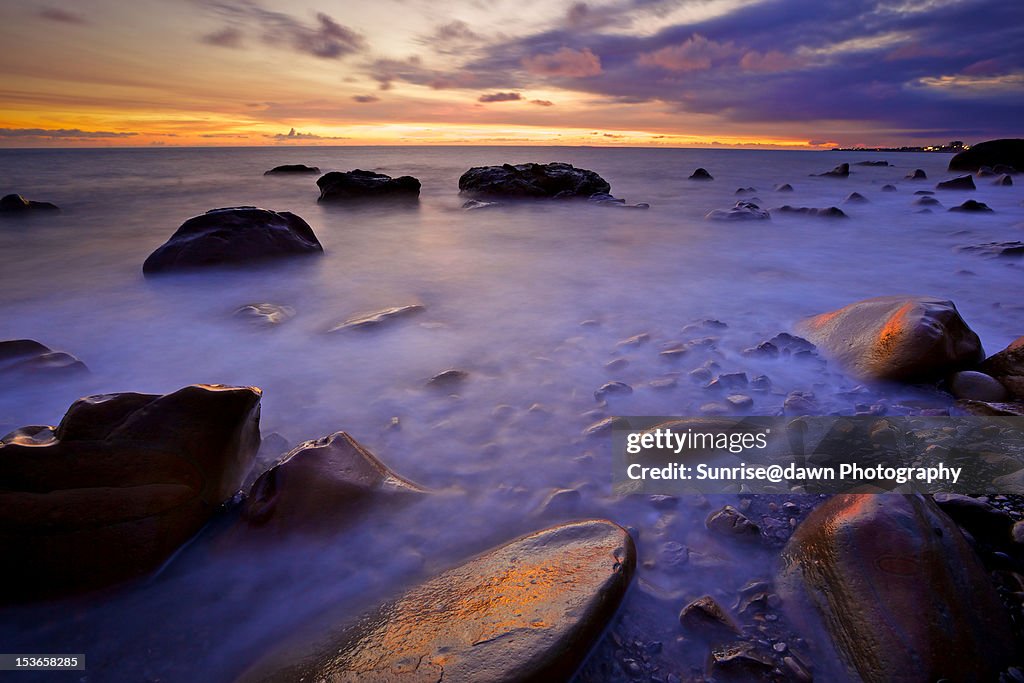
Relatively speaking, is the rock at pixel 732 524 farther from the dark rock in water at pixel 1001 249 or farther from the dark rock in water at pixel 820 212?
the dark rock in water at pixel 820 212

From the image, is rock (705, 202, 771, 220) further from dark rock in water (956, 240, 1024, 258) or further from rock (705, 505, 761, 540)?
rock (705, 505, 761, 540)

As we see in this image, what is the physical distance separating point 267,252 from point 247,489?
510 centimetres

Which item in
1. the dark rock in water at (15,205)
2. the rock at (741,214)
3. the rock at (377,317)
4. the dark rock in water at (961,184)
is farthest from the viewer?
the dark rock in water at (961,184)

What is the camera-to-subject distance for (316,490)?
2.07 metres

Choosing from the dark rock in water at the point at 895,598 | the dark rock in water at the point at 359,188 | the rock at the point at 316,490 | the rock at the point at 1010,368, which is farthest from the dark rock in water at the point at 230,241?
the dark rock in water at the point at 359,188

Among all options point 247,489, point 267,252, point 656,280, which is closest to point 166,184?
point 267,252

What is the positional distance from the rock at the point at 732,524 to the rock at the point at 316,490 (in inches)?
48.6

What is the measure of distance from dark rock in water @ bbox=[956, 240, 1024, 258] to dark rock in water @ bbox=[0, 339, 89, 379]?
9.79 m

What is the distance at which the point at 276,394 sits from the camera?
3164 mm

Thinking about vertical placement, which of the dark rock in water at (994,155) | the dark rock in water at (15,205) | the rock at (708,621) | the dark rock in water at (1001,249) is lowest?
the rock at (708,621)

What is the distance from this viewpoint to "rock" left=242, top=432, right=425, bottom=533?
2012 mm

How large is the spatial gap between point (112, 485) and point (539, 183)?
14347mm

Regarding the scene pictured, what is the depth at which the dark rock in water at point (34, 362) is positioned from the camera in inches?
129

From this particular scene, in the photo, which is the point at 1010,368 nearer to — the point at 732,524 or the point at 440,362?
the point at 732,524
